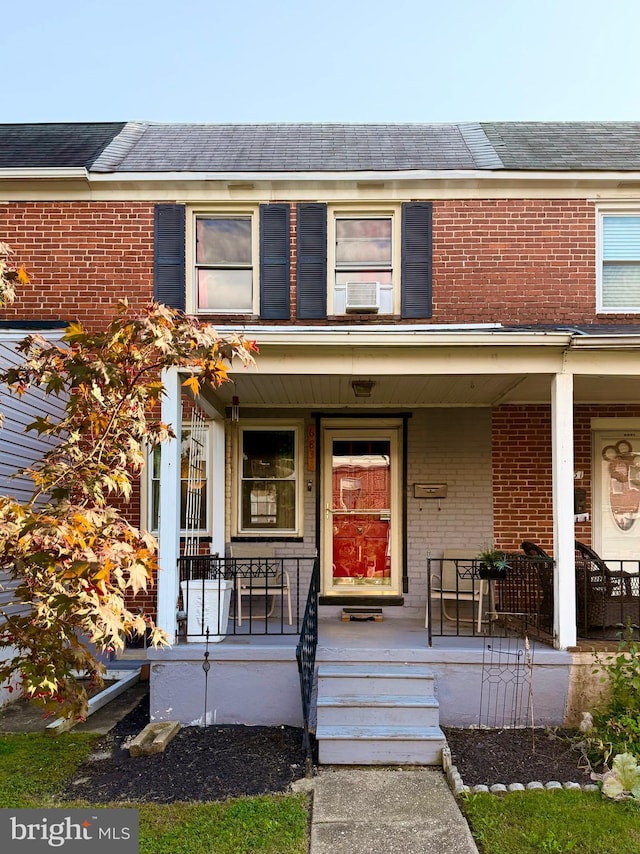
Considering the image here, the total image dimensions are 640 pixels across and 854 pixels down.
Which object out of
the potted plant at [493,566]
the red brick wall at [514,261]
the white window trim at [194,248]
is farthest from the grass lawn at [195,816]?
the red brick wall at [514,261]

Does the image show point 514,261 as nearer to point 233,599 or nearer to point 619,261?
point 619,261

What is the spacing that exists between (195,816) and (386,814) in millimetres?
1143

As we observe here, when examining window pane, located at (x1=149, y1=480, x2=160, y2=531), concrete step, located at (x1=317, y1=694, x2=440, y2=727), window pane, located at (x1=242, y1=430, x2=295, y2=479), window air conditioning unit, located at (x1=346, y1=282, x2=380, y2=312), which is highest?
window air conditioning unit, located at (x1=346, y1=282, x2=380, y2=312)

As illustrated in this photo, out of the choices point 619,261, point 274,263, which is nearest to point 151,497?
point 274,263

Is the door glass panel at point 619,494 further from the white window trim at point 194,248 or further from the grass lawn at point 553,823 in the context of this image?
the white window trim at point 194,248

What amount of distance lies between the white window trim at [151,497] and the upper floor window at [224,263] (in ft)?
4.85

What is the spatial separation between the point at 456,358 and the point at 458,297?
7.42 ft

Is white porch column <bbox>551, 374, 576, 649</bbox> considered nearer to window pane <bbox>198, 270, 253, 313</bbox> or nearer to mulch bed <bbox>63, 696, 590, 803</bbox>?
mulch bed <bbox>63, 696, 590, 803</bbox>

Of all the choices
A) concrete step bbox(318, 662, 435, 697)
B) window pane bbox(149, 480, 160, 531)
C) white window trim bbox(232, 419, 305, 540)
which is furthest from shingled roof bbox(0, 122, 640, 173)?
concrete step bbox(318, 662, 435, 697)

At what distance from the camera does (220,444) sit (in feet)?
25.6

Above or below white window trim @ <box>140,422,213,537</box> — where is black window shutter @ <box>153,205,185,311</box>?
above

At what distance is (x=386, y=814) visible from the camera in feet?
13.3

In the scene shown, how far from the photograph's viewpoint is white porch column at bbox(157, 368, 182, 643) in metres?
5.56

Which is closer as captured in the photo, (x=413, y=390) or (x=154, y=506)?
(x=413, y=390)
